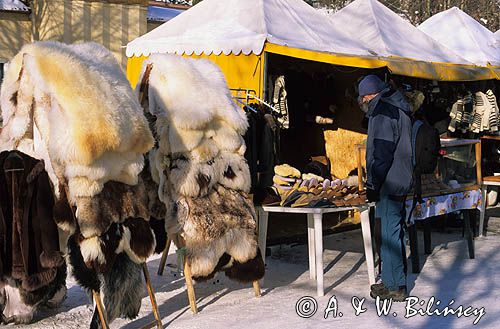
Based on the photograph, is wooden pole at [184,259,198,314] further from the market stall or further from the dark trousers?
the market stall

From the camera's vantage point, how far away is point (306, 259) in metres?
7.67

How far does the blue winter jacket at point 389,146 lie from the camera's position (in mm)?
5512

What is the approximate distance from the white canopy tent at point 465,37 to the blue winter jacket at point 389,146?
8.17 metres

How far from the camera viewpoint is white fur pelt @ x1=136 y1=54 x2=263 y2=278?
5.41 meters

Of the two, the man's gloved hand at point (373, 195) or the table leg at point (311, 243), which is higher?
the man's gloved hand at point (373, 195)

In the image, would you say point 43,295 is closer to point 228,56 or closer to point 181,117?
point 181,117

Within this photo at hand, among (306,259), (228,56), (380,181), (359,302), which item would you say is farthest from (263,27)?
(359,302)

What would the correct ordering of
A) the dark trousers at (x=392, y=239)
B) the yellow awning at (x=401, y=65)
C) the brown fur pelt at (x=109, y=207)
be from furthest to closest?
the yellow awning at (x=401, y=65) → the dark trousers at (x=392, y=239) → the brown fur pelt at (x=109, y=207)

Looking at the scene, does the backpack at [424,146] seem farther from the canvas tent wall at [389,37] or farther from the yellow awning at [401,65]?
the canvas tent wall at [389,37]

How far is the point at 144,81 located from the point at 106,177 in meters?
1.40

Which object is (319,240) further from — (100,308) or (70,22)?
(70,22)

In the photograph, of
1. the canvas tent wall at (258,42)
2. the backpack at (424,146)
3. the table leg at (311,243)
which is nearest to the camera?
the table leg at (311,243)

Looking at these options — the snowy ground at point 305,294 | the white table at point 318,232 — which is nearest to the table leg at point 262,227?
the white table at point 318,232

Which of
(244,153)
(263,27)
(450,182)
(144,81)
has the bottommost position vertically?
(450,182)
